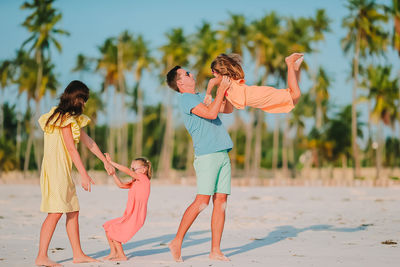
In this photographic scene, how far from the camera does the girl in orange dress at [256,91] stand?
4871 mm

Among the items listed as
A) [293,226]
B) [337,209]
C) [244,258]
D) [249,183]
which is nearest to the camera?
[244,258]

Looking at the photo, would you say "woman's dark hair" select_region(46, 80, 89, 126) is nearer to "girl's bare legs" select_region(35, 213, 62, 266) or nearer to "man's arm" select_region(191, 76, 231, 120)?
"girl's bare legs" select_region(35, 213, 62, 266)

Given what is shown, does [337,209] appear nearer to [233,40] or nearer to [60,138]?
[60,138]

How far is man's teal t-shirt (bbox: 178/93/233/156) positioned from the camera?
200 inches

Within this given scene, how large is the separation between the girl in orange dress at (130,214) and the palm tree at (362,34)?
117ft

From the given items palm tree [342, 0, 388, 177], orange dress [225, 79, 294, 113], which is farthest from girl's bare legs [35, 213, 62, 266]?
palm tree [342, 0, 388, 177]

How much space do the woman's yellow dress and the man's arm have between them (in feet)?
3.70

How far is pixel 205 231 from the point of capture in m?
8.00

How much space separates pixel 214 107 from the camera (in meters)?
4.92

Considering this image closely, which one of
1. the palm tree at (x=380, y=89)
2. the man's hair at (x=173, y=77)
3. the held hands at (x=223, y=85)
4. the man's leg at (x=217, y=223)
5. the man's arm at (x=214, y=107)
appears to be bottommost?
the man's leg at (x=217, y=223)

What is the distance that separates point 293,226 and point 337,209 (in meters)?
3.58

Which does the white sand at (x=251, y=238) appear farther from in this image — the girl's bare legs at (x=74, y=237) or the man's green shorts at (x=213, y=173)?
the man's green shorts at (x=213, y=173)

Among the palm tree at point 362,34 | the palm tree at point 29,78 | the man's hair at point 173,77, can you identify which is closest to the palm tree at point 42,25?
the palm tree at point 29,78

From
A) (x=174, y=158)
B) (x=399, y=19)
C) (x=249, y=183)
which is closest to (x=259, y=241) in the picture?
(x=249, y=183)
